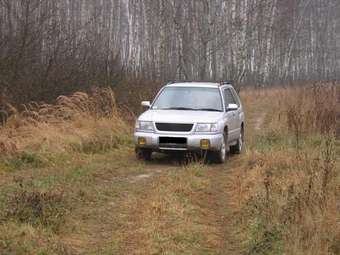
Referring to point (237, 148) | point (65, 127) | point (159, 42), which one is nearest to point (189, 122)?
point (237, 148)

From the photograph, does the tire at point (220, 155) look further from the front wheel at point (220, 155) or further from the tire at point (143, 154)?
the tire at point (143, 154)

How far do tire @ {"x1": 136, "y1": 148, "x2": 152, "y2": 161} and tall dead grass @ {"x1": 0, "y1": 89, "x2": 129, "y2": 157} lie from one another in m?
1.11

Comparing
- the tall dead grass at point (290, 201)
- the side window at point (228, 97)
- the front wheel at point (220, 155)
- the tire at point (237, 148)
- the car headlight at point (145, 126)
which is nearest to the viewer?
the tall dead grass at point (290, 201)

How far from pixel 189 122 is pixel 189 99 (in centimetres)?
133

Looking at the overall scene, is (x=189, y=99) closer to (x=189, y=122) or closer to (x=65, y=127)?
(x=189, y=122)

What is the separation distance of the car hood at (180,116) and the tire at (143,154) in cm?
70

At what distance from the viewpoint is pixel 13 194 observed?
26.0ft

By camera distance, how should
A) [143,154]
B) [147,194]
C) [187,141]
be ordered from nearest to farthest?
1. [147,194]
2. [187,141]
3. [143,154]

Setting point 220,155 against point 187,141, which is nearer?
point 187,141

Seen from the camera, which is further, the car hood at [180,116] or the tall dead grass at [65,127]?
the car hood at [180,116]

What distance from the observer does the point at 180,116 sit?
12305mm

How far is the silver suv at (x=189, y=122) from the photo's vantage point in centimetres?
1215

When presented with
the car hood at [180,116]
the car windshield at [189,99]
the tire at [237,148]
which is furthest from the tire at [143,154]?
the tire at [237,148]

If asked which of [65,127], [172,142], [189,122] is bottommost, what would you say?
[172,142]
